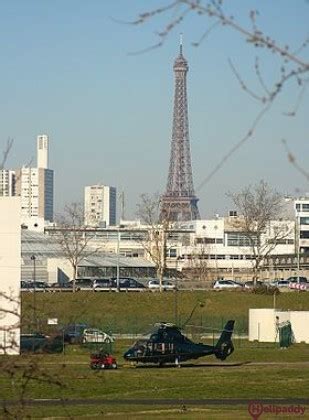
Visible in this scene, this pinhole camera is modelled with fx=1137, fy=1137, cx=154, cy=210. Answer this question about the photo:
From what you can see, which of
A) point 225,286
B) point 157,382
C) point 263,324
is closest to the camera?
point 157,382

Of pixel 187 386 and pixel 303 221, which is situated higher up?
pixel 303 221

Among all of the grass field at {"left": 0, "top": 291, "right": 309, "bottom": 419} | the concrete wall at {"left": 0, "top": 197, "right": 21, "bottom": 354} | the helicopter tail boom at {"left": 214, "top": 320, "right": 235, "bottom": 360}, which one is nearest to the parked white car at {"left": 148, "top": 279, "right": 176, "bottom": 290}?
the grass field at {"left": 0, "top": 291, "right": 309, "bottom": 419}

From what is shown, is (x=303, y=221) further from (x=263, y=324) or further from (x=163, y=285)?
(x=263, y=324)

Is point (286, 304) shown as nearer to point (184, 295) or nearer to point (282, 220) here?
point (184, 295)

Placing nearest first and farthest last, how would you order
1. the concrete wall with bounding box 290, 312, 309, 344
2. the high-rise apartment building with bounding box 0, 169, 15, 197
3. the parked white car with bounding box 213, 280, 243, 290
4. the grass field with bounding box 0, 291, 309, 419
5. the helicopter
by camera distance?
the high-rise apartment building with bounding box 0, 169, 15, 197
the grass field with bounding box 0, 291, 309, 419
the helicopter
the concrete wall with bounding box 290, 312, 309, 344
the parked white car with bounding box 213, 280, 243, 290

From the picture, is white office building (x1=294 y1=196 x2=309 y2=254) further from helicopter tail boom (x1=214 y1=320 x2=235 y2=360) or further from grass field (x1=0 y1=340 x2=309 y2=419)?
helicopter tail boom (x1=214 y1=320 x2=235 y2=360)

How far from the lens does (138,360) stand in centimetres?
Answer: 4897

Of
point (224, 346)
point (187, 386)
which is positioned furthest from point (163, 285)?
point (187, 386)

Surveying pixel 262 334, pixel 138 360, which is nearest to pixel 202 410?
pixel 138 360

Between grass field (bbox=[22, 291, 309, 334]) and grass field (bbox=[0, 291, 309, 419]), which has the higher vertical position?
grass field (bbox=[22, 291, 309, 334])

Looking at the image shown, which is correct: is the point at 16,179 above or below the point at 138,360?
above

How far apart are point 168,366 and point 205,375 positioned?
20.7 feet

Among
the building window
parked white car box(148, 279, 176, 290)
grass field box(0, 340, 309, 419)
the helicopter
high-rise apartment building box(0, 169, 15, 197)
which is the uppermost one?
the building window

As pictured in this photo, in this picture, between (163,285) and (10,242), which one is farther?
(163,285)
